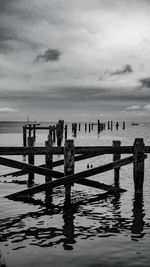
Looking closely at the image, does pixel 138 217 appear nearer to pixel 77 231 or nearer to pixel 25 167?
pixel 77 231

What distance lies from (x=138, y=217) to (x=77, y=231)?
219 cm

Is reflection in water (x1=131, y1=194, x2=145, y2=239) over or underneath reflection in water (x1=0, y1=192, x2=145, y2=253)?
underneath

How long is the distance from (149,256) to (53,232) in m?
2.39

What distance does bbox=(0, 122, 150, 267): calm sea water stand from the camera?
642cm

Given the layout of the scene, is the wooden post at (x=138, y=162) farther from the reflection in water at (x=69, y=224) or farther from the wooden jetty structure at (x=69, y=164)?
the reflection in water at (x=69, y=224)

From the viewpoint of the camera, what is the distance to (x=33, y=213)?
31.3 feet

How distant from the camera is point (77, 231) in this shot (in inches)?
313

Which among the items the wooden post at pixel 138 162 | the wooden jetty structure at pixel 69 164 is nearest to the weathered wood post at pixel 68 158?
the wooden jetty structure at pixel 69 164

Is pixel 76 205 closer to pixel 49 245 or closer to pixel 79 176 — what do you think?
pixel 79 176

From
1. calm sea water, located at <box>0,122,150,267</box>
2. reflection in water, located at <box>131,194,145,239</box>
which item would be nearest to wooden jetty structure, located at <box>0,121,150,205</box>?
reflection in water, located at <box>131,194,145,239</box>

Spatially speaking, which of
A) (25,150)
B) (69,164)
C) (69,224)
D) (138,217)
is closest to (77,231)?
(69,224)

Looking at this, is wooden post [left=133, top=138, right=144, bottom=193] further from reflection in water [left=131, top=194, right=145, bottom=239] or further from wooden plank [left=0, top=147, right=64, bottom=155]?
wooden plank [left=0, top=147, right=64, bottom=155]

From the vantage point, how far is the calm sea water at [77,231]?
642 centimetres

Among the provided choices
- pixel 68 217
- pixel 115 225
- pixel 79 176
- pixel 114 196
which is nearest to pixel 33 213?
pixel 68 217
